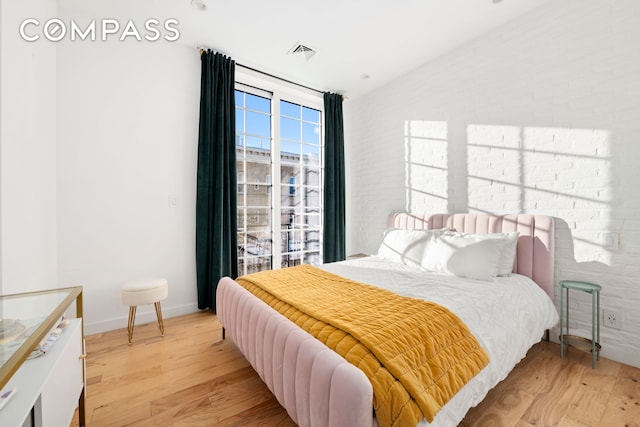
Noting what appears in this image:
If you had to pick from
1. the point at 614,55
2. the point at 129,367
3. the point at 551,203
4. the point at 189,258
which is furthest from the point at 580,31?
the point at 129,367

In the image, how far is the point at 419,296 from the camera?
1.69 metres

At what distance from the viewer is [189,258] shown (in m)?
2.87

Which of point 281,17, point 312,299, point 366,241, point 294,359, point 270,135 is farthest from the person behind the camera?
point 366,241

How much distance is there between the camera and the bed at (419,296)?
99cm

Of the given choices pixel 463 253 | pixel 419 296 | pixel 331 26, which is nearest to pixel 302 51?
pixel 331 26

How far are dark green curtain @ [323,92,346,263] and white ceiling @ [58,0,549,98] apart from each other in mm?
693

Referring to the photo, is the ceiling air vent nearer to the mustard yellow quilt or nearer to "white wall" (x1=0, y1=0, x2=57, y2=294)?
"white wall" (x1=0, y1=0, x2=57, y2=294)

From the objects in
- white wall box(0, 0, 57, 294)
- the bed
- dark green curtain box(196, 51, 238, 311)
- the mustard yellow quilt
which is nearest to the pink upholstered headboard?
the bed

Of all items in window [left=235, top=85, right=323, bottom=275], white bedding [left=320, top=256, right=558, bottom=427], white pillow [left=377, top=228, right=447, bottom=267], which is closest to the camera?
white bedding [left=320, top=256, right=558, bottom=427]

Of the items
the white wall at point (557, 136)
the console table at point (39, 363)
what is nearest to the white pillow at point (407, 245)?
the white wall at point (557, 136)

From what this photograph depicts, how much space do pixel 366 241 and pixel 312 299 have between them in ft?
8.26

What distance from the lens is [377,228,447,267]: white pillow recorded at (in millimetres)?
2528

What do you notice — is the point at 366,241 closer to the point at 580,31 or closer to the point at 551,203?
the point at 551,203

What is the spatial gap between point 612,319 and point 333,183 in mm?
3041
